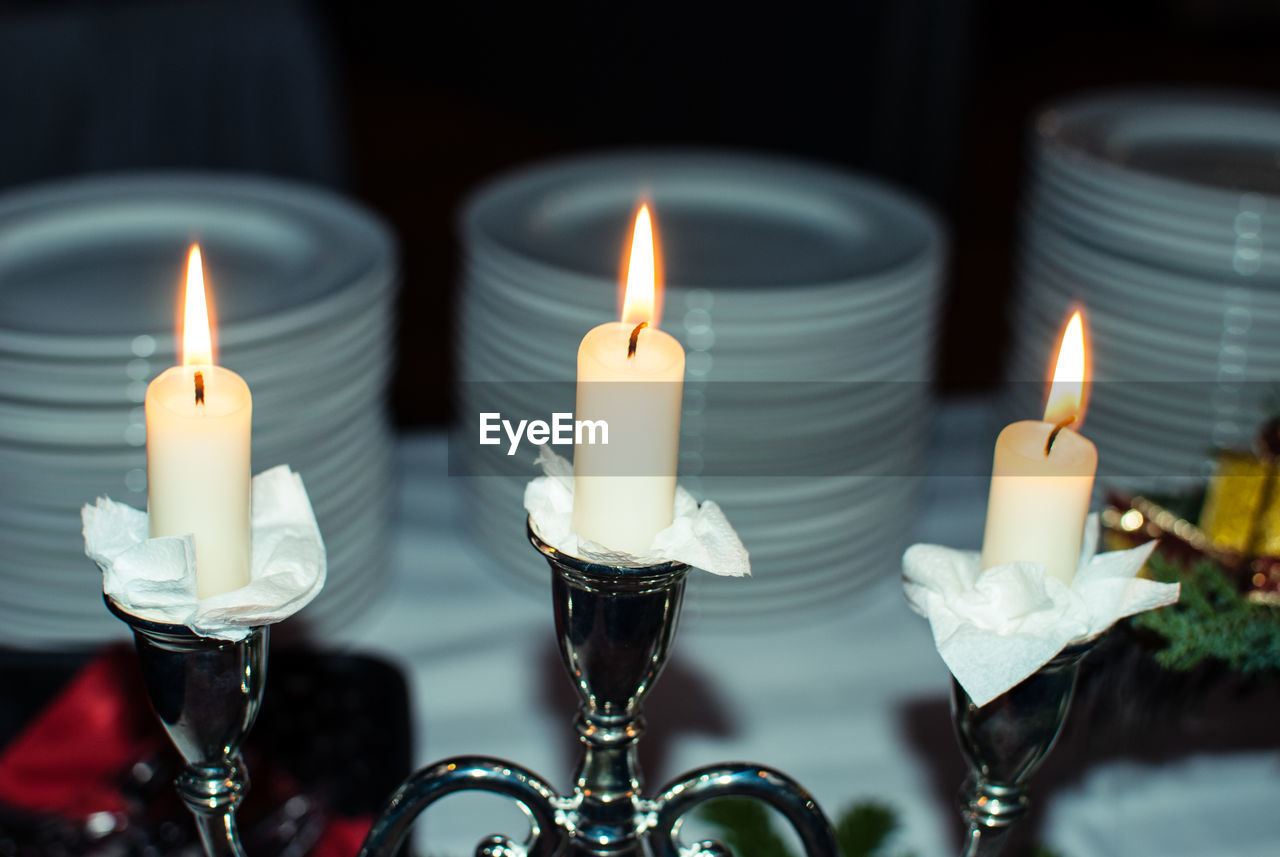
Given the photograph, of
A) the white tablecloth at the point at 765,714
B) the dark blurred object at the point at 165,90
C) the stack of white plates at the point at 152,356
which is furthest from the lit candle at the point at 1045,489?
the dark blurred object at the point at 165,90

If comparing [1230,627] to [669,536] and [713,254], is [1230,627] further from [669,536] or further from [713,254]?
[713,254]

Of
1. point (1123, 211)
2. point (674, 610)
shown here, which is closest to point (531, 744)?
point (674, 610)

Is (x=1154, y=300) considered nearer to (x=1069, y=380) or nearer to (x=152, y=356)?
(x=1069, y=380)

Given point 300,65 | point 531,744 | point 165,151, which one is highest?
point 300,65

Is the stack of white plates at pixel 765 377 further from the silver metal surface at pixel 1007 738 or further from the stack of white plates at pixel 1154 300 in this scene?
the silver metal surface at pixel 1007 738

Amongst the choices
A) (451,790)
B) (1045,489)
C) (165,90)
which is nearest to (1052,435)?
(1045,489)

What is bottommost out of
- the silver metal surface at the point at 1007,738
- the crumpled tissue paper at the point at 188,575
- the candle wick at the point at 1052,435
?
the silver metal surface at the point at 1007,738
